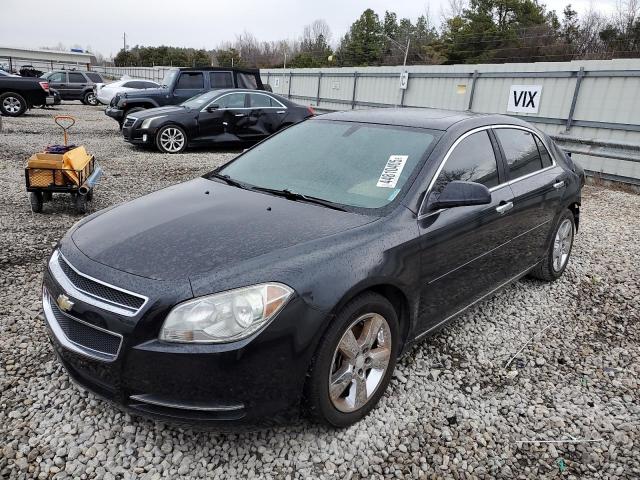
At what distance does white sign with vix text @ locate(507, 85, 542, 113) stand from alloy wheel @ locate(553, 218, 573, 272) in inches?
284

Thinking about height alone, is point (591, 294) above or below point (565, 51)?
below

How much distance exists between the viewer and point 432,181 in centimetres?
297

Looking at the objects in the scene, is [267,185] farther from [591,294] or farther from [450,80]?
[450,80]

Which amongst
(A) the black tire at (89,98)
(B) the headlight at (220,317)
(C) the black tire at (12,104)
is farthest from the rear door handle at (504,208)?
(A) the black tire at (89,98)

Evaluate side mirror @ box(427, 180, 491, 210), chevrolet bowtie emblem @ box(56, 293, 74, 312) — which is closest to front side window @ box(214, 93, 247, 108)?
side mirror @ box(427, 180, 491, 210)

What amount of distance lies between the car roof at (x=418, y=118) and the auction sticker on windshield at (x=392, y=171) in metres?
0.38

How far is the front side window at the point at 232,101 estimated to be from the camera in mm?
11203

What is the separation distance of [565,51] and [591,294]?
990 inches

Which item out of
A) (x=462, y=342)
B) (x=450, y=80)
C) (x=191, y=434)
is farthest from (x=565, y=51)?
(x=191, y=434)

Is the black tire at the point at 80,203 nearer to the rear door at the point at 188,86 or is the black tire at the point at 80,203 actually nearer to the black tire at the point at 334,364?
the black tire at the point at 334,364

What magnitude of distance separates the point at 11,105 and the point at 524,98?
16.0 metres

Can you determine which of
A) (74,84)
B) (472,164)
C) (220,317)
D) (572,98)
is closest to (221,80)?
(572,98)

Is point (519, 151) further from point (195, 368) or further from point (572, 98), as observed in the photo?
point (572, 98)

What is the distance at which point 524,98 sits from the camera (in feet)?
36.9
